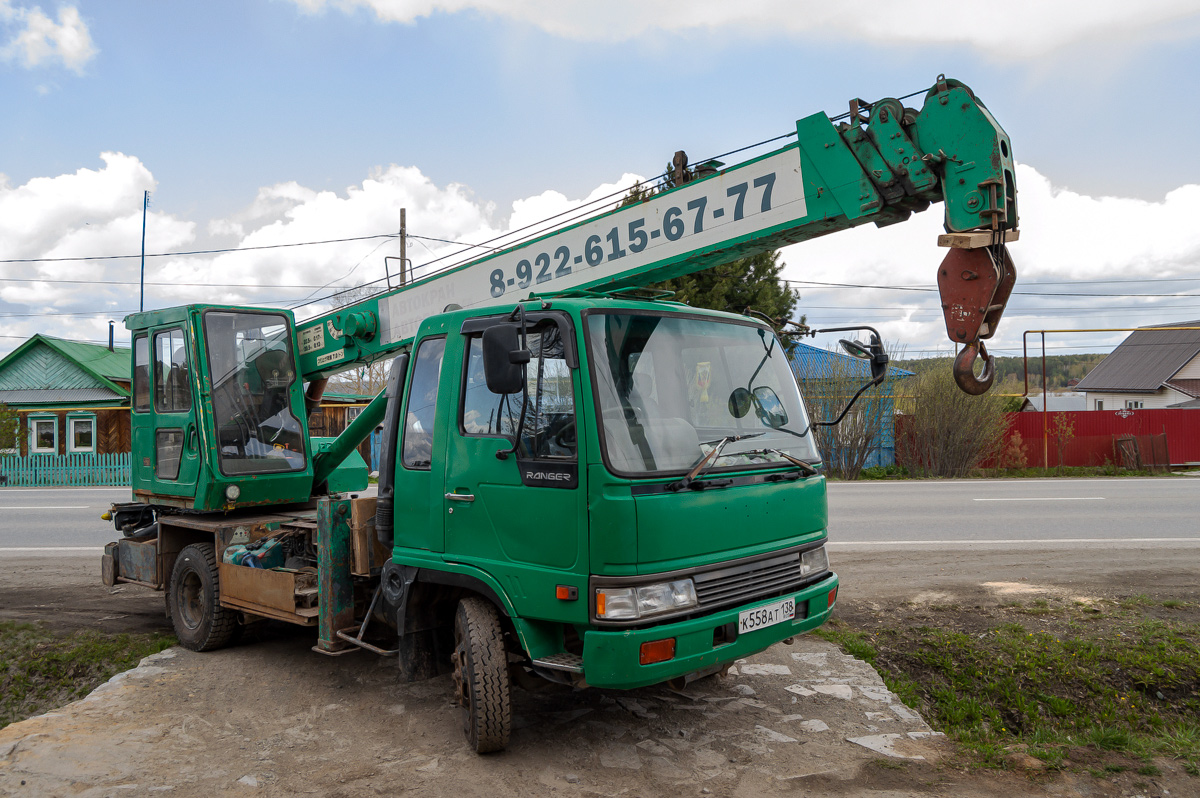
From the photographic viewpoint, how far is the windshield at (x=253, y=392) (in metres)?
6.40

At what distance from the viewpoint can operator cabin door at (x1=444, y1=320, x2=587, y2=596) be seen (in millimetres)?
3820

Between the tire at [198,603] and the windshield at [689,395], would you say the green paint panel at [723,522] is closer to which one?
the windshield at [689,395]

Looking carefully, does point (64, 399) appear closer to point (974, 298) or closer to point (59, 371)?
point (59, 371)

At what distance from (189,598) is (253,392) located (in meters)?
1.80

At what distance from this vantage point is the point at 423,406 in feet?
15.3

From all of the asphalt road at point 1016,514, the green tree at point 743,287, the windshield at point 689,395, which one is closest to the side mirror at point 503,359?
the windshield at point 689,395

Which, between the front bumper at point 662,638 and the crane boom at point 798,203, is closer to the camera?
the front bumper at point 662,638

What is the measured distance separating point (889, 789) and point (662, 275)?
3029mm

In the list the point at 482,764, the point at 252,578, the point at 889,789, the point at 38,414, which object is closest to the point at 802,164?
the point at 889,789

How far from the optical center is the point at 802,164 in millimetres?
4363

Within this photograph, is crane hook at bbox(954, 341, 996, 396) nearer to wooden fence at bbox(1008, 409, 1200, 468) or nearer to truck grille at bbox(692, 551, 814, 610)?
truck grille at bbox(692, 551, 814, 610)

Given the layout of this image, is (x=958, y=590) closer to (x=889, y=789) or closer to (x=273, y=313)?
(x=889, y=789)

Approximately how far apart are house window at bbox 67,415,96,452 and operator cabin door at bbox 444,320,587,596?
31332 millimetres

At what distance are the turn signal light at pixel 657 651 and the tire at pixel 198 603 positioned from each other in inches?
161
